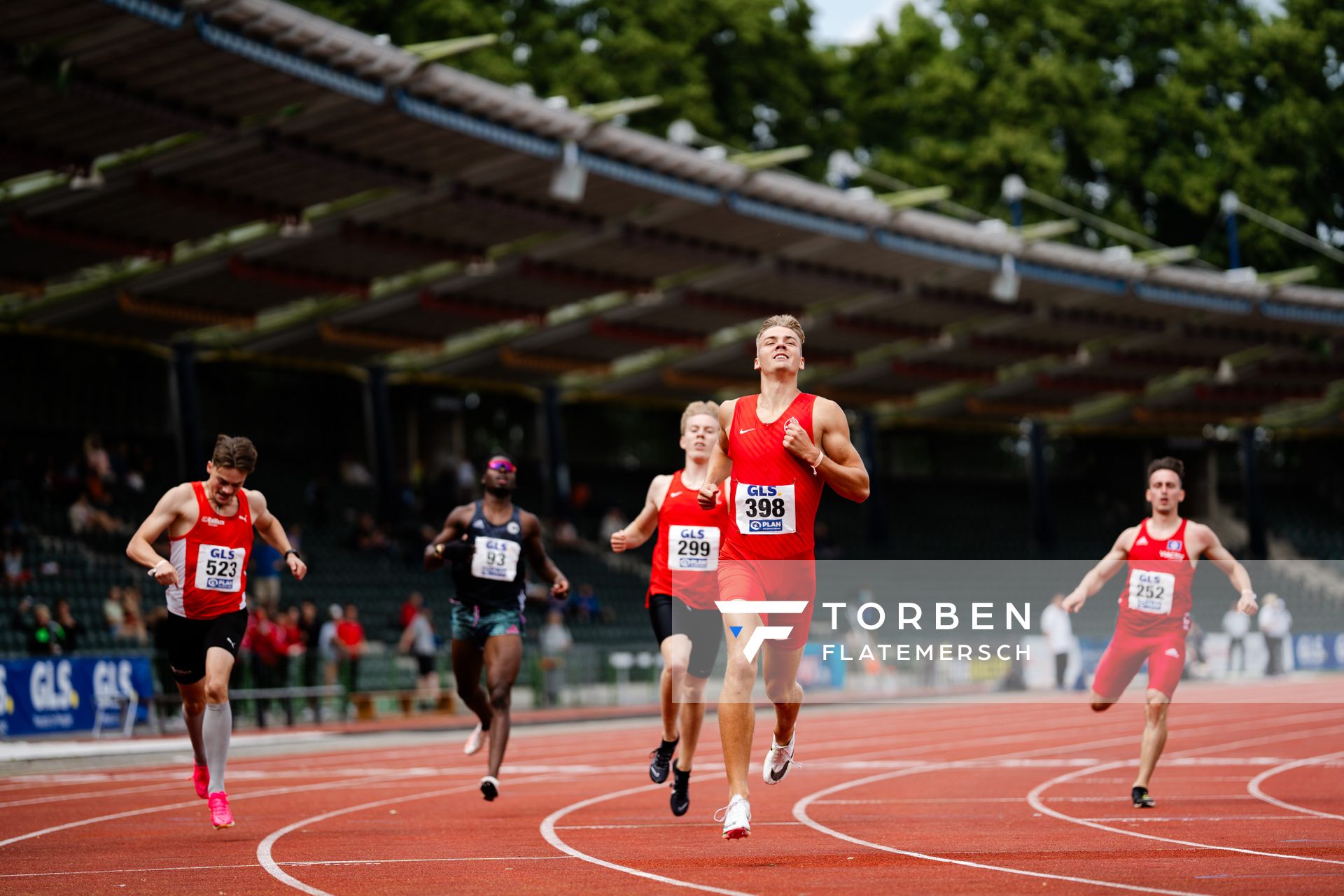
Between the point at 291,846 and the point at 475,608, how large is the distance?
2876mm

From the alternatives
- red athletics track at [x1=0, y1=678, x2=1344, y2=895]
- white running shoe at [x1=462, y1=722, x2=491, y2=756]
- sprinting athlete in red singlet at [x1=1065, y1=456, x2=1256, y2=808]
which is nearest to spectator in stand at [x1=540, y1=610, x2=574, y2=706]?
red athletics track at [x1=0, y1=678, x2=1344, y2=895]

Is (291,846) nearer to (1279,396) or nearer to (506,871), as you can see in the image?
(506,871)

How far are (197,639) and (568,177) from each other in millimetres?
17197

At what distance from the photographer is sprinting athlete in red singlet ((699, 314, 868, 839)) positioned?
326 inches

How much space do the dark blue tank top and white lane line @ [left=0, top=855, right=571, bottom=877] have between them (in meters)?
3.40

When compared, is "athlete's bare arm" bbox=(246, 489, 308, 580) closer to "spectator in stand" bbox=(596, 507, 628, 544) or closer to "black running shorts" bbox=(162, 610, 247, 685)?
"black running shorts" bbox=(162, 610, 247, 685)

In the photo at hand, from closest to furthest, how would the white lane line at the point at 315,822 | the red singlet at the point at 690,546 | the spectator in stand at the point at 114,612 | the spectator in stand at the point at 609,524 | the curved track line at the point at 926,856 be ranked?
the curved track line at the point at 926,856 → the white lane line at the point at 315,822 → the red singlet at the point at 690,546 → the spectator in stand at the point at 114,612 → the spectator in stand at the point at 609,524

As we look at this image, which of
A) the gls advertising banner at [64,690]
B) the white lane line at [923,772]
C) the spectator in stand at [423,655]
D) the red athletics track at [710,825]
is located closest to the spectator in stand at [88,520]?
the spectator in stand at [423,655]

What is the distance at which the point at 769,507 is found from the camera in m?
8.39

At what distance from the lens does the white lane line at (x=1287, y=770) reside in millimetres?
10652

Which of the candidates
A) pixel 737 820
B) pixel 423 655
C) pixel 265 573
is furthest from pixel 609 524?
pixel 737 820

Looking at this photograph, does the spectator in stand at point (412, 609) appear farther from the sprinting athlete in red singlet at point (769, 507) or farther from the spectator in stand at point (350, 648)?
the sprinting athlete in red singlet at point (769, 507)

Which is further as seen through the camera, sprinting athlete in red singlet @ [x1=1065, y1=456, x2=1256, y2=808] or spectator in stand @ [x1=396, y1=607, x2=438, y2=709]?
spectator in stand @ [x1=396, y1=607, x2=438, y2=709]

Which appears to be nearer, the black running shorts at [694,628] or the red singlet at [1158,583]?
the black running shorts at [694,628]
